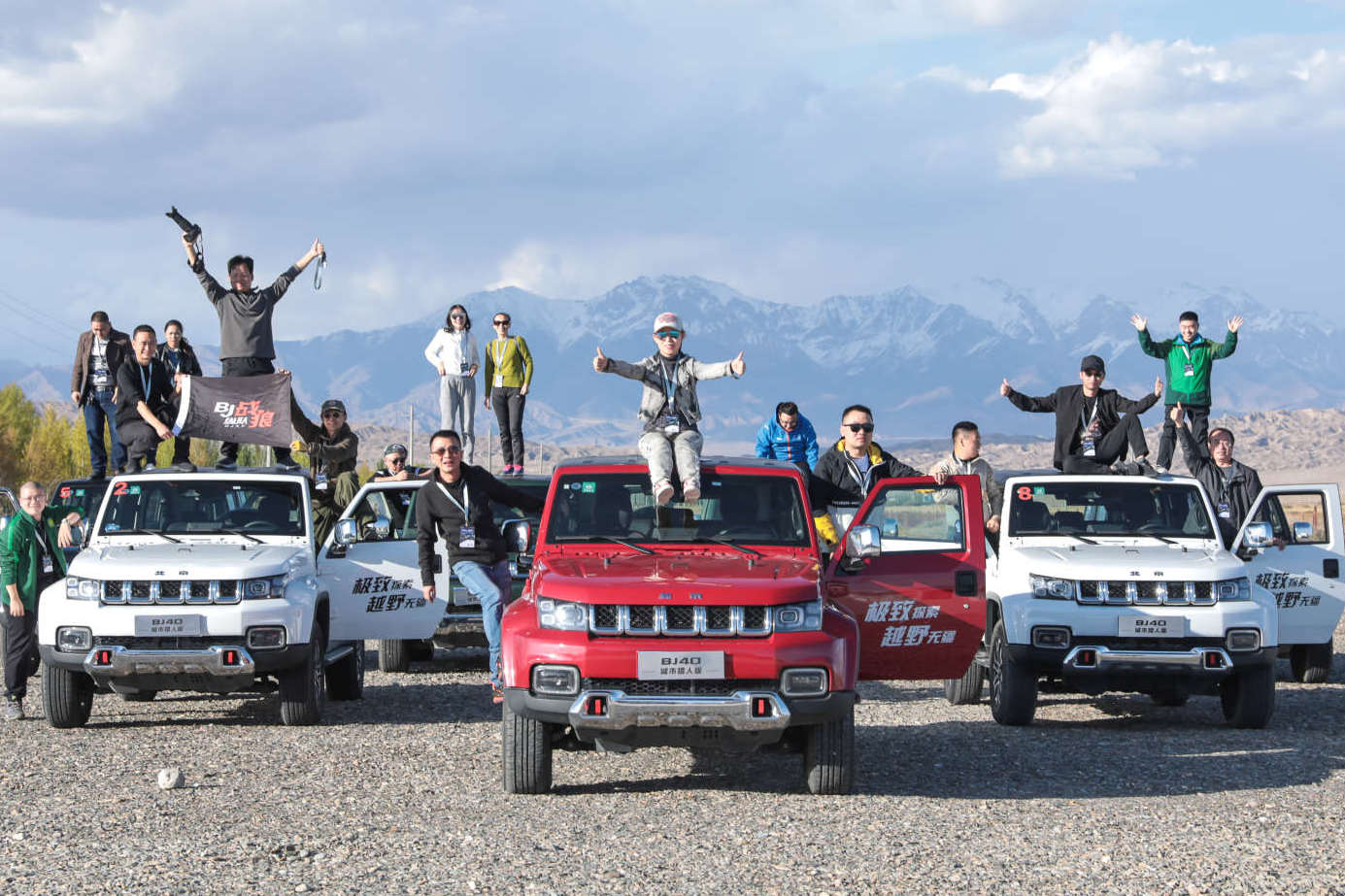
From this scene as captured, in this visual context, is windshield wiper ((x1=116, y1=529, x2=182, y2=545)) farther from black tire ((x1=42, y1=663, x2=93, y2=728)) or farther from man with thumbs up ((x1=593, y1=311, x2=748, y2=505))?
man with thumbs up ((x1=593, y1=311, x2=748, y2=505))

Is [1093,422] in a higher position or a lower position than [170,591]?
higher

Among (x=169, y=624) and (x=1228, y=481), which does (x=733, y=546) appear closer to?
(x=169, y=624)

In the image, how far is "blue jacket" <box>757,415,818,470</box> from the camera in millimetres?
15797

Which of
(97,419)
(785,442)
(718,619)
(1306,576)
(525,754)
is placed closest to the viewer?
(718,619)

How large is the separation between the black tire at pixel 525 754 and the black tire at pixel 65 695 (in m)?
4.22

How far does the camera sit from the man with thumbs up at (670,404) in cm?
1014

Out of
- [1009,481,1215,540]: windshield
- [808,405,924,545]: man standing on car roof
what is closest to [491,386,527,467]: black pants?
[808,405,924,545]: man standing on car roof

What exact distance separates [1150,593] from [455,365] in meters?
12.2

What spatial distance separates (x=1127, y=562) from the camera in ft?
40.1

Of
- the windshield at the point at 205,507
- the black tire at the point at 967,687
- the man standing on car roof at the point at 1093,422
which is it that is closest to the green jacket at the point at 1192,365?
the man standing on car roof at the point at 1093,422

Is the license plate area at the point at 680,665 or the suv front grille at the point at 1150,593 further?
the suv front grille at the point at 1150,593

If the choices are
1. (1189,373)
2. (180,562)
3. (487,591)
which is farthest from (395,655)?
(1189,373)

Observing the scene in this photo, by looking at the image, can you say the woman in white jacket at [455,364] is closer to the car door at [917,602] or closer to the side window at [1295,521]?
the side window at [1295,521]

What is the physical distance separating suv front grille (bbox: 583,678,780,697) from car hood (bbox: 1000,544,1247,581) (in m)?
4.12
